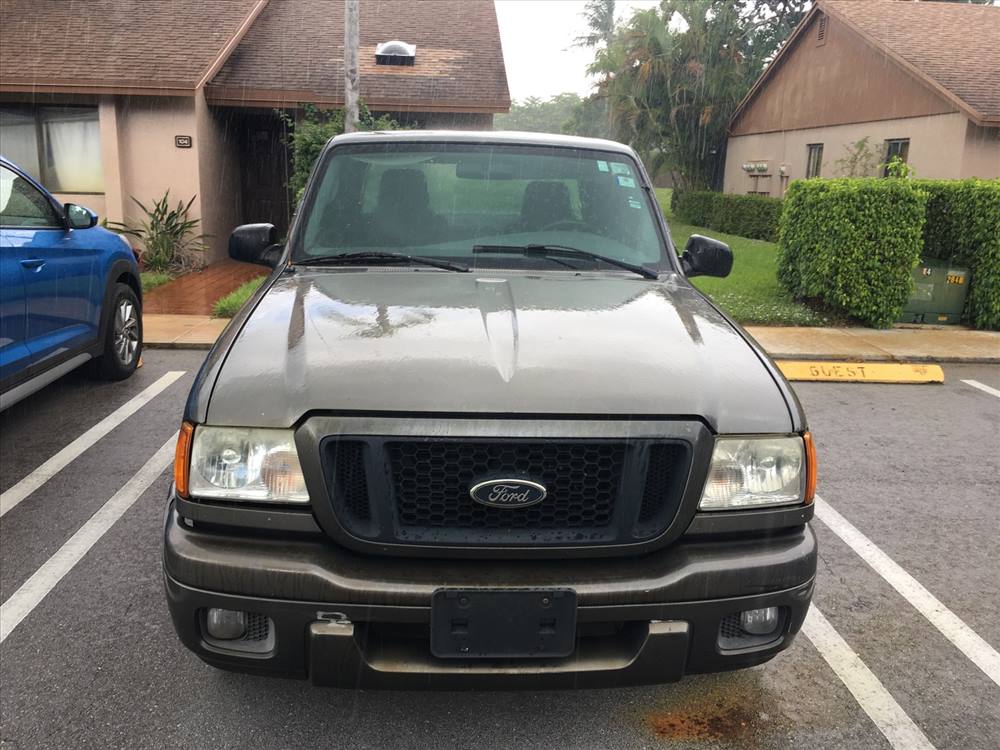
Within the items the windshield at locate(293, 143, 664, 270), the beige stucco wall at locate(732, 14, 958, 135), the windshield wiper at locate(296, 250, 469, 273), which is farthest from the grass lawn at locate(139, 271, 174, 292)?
the beige stucco wall at locate(732, 14, 958, 135)

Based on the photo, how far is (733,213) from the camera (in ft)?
77.9

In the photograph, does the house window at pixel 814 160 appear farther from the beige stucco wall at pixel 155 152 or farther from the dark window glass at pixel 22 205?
the dark window glass at pixel 22 205

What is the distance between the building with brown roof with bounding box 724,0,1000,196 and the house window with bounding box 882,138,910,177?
3 centimetres

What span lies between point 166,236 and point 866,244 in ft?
31.1

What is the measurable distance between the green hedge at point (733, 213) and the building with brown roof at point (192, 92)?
26.9ft

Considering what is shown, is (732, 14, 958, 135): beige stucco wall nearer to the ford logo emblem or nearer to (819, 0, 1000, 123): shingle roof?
(819, 0, 1000, 123): shingle roof

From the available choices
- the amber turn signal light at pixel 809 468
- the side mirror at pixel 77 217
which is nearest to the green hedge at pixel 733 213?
the side mirror at pixel 77 217

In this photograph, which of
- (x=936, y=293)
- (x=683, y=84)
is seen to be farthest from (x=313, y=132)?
(x=683, y=84)

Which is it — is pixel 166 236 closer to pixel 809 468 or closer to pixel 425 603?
pixel 425 603

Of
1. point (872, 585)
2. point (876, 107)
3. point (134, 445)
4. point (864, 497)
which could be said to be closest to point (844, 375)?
point (864, 497)

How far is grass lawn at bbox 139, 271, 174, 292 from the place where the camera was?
11.7 m

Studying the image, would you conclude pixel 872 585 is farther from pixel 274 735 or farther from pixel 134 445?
pixel 134 445

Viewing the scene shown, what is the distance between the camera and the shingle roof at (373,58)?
14.3 meters

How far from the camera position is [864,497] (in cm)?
473
